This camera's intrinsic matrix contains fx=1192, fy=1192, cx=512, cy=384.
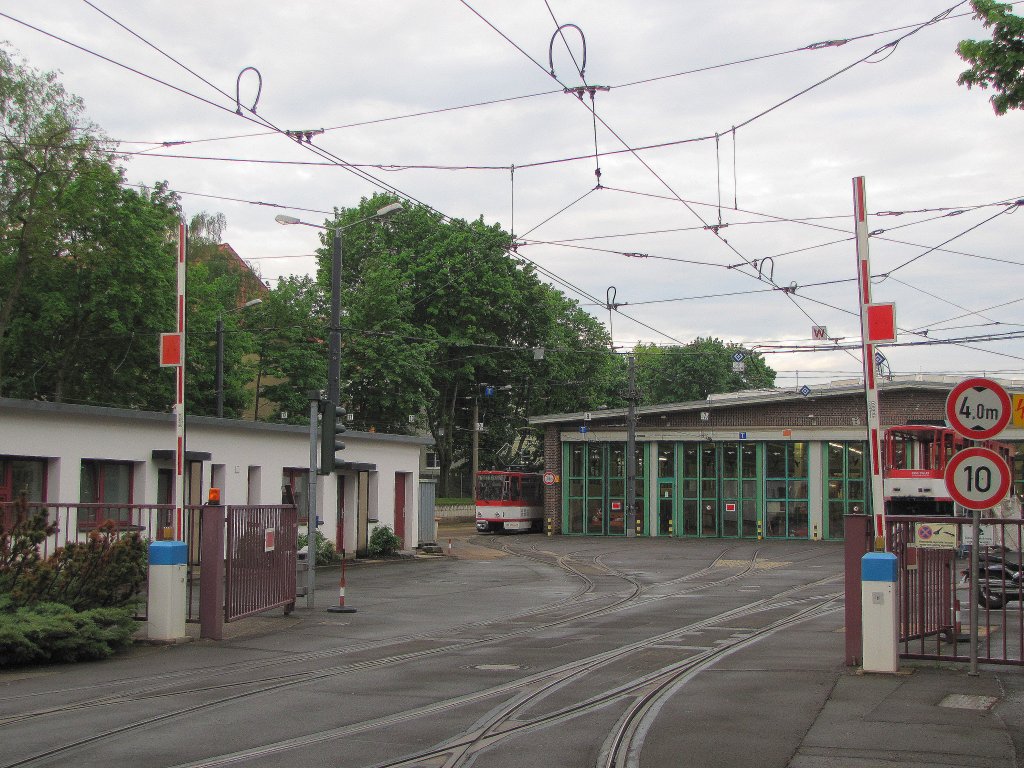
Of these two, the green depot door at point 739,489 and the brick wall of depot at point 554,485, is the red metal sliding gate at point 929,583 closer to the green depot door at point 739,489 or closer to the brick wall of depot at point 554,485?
the green depot door at point 739,489

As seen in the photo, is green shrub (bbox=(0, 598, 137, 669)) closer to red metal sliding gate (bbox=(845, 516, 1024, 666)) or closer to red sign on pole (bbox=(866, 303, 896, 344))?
red metal sliding gate (bbox=(845, 516, 1024, 666))

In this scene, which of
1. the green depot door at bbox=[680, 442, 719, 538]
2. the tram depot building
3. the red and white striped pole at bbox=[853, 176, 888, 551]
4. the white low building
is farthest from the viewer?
the green depot door at bbox=[680, 442, 719, 538]

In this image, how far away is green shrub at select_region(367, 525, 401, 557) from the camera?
35031 millimetres

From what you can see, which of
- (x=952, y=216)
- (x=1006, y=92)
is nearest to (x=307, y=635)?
(x=1006, y=92)

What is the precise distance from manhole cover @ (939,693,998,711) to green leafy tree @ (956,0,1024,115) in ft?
17.0

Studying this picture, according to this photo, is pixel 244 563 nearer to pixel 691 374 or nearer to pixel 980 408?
pixel 980 408

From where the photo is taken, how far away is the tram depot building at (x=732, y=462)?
52500mm

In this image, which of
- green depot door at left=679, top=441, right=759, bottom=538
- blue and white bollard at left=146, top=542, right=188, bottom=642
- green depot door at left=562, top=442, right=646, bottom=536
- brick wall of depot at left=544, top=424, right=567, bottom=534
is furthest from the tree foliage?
blue and white bollard at left=146, top=542, right=188, bottom=642

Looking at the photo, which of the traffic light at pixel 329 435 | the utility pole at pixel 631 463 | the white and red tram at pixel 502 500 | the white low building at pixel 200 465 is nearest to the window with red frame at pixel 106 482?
the white low building at pixel 200 465

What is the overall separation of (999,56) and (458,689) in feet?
25.1

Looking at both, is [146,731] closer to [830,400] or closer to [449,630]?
[449,630]

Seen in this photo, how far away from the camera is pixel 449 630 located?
1731cm

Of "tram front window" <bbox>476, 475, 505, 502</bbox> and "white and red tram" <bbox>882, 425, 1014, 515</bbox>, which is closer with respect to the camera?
"white and red tram" <bbox>882, 425, 1014, 515</bbox>

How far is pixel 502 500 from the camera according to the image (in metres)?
55.6
